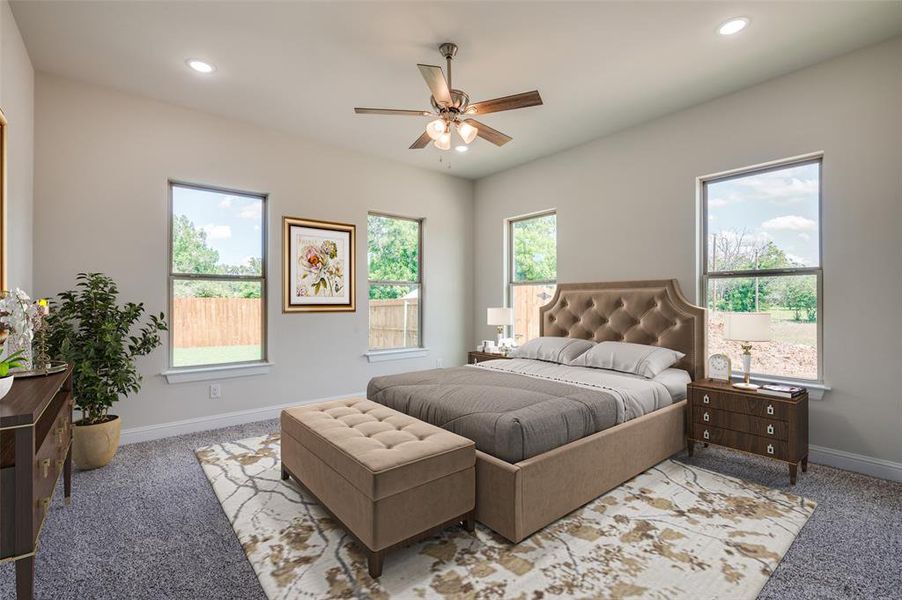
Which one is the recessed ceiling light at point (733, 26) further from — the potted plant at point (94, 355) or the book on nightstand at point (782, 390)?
the potted plant at point (94, 355)

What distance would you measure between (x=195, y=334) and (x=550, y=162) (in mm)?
4084

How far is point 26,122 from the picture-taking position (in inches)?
114

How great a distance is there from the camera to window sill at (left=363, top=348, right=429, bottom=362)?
492 centimetres

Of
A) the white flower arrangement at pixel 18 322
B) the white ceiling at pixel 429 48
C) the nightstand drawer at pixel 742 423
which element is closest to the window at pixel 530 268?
the white ceiling at pixel 429 48

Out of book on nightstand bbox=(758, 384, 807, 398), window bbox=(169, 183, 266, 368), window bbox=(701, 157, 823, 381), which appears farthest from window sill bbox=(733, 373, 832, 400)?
window bbox=(169, 183, 266, 368)

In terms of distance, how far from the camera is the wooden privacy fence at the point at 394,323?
5.05m

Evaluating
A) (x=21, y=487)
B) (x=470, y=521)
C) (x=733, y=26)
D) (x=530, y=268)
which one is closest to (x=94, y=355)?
(x=21, y=487)

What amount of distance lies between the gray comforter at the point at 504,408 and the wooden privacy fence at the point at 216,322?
5.75ft

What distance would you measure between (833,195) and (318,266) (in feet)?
14.4

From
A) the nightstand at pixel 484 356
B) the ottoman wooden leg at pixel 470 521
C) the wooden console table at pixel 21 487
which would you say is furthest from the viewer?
the nightstand at pixel 484 356

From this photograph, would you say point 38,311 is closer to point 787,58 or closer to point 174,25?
point 174,25

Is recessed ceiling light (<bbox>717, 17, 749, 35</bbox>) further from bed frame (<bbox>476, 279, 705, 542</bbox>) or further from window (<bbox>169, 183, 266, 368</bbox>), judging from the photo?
window (<bbox>169, 183, 266, 368</bbox>)

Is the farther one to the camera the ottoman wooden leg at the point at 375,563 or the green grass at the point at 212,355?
the green grass at the point at 212,355

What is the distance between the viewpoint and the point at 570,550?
6.59 feet
